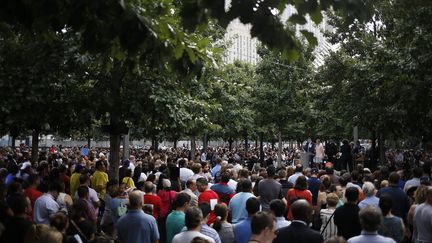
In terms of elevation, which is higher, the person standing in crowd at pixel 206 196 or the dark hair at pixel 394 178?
the dark hair at pixel 394 178

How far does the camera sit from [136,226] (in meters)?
7.54

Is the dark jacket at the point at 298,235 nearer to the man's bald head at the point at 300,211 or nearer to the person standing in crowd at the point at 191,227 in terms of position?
the man's bald head at the point at 300,211

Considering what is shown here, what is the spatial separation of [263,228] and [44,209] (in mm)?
4596

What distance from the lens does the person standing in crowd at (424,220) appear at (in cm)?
776

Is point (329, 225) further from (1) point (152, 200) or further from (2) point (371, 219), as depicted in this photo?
(1) point (152, 200)

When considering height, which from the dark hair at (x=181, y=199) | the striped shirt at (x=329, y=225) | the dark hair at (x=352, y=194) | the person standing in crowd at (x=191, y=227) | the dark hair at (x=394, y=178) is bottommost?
the striped shirt at (x=329, y=225)

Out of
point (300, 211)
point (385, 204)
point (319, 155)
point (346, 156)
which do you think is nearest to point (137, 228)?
point (300, 211)

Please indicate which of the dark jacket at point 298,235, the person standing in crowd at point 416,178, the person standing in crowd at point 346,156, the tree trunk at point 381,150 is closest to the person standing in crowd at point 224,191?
the person standing in crowd at point 416,178

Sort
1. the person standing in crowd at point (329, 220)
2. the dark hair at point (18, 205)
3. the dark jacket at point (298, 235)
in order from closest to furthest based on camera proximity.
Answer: the dark jacket at point (298, 235) → the dark hair at point (18, 205) → the person standing in crowd at point (329, 220)

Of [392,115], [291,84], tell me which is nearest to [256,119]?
[291,84]

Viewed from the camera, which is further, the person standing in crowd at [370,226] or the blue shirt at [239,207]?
the blue shirt at [239,207]

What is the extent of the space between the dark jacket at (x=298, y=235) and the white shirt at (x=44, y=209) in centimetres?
438

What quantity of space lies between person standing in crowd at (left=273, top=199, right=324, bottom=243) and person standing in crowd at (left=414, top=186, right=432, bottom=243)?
2.45 meters

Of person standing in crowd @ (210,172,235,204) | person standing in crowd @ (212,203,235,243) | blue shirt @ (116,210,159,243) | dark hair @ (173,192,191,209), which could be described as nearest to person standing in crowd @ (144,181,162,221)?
person standing in crowd @ (210,172,235,204)
